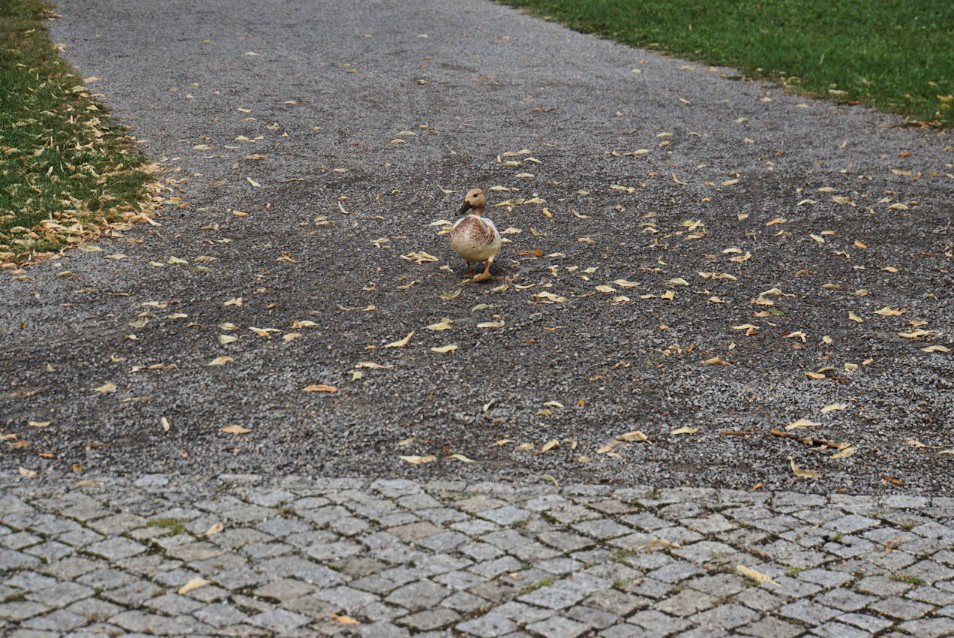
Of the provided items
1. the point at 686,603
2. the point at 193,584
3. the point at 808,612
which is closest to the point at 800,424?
the point at 808,612

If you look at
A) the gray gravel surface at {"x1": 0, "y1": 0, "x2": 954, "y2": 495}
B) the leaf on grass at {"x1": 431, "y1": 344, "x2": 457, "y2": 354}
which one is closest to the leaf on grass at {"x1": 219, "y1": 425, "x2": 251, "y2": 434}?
the gray gravel surface at {"x1": 0, "y1": 0, "x2": 954, "y2": 495}

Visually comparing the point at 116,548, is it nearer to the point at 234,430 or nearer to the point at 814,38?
the point at 234,430

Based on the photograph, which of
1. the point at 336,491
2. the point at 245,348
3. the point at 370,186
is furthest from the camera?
the point at 370,186

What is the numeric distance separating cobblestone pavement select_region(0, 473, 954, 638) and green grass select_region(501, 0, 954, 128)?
25.6 feet

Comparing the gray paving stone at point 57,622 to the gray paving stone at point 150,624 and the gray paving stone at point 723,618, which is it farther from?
the gray paving stone at point 723,618

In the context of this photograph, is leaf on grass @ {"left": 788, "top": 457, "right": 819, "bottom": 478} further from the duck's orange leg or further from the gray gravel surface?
the duck's orange leg

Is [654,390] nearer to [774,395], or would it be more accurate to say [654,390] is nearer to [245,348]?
[774,395]

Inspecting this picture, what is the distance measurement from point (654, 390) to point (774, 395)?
23.9 inches

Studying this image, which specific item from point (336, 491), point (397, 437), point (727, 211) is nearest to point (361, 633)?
point (336, 491)

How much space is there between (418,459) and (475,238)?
2.28 m

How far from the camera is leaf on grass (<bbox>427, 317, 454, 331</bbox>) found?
245 inches

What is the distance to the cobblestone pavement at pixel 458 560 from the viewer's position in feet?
12.1

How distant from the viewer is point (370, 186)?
884 cm

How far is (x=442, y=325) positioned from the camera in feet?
20.5
